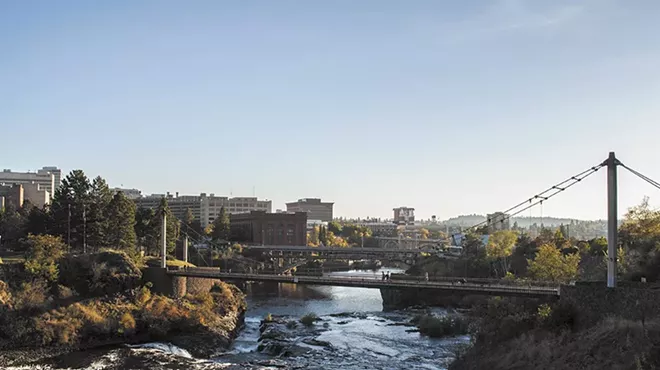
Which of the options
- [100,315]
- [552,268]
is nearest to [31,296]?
[100,315]

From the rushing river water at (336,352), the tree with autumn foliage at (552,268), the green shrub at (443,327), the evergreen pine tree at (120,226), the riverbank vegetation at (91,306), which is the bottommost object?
the rushing river water at (336,352)

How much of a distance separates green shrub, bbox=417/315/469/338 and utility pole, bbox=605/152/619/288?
71.2ft

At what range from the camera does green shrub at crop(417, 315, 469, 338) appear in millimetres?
56900

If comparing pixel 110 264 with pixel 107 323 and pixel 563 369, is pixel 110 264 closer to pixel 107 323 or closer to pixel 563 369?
pixel 107 323

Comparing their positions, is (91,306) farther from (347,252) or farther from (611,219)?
(347,252)

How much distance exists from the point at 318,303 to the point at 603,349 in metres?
58.7

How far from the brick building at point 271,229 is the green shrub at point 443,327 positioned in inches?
3926

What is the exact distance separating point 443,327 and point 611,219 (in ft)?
77.4

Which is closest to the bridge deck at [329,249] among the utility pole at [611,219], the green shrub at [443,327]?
the green shrub at [443,327]

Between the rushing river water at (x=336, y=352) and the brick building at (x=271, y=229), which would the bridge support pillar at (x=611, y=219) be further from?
the brick building at (x=271, y=229)

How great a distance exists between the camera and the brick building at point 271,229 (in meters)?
157

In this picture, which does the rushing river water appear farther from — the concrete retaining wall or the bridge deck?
the bridge deck

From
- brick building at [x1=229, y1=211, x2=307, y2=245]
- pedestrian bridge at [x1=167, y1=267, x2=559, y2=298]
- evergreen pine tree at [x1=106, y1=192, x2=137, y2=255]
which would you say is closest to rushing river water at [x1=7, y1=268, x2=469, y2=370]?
pedestrian bridge at [x1=167, y1=267, x2=559, y2=298]

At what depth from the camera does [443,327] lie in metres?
57.4
